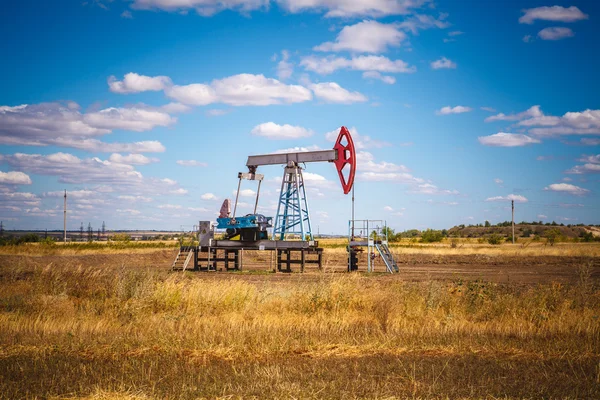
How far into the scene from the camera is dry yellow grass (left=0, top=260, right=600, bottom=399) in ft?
24.8

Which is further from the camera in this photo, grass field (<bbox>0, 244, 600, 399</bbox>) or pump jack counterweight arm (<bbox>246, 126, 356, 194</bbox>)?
pump jack counterweight arm (<bbox>246, 126, 356, 194</bbox>)

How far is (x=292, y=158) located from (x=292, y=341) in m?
22.8

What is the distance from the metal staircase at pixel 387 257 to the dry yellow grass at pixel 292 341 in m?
16.9

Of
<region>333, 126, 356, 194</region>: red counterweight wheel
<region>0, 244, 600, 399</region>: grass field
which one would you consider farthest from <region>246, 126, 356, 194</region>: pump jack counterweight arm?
<region>0, 244, 600, 399</region>: grass field

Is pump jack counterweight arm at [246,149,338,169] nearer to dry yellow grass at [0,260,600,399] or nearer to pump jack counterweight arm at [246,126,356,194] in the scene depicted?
pump jack counterweight arm at [246,126,356,194]

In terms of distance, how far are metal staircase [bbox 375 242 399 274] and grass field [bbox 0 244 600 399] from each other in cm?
1667

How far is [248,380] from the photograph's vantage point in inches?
307

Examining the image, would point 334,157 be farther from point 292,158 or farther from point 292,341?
point 292,341

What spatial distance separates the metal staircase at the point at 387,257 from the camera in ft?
106

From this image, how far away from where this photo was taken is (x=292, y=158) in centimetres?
3256

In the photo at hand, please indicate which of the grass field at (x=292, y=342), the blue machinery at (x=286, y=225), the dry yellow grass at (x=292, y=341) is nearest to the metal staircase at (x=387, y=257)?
the blue machinery at (x=286, y=225)

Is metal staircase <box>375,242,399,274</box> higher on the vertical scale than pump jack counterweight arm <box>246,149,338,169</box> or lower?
lower

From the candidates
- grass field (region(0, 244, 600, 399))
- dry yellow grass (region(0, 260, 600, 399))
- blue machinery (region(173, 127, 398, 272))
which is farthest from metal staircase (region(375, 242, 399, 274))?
dry yellow grass (region(0, 260, 600, 399))

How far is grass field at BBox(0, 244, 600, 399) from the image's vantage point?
7.54 m
